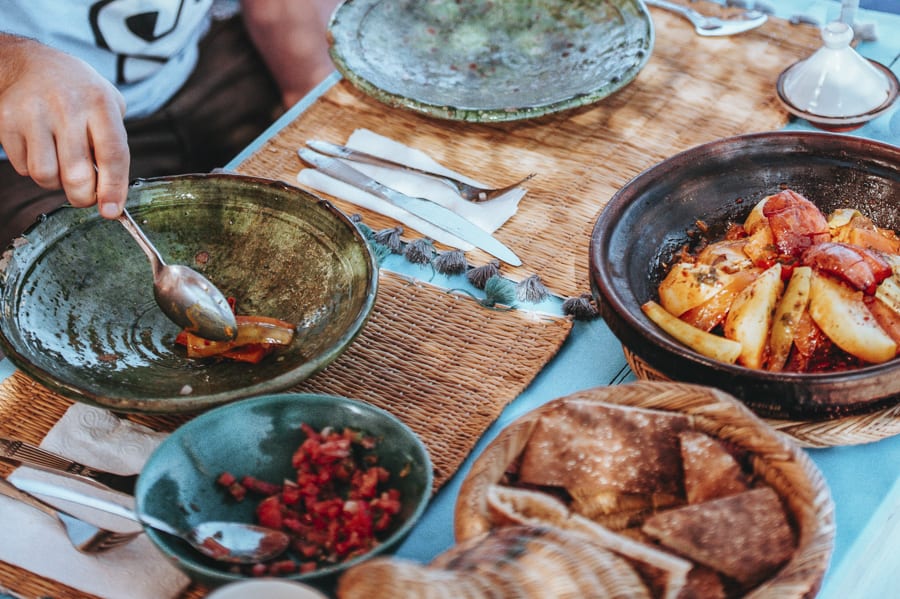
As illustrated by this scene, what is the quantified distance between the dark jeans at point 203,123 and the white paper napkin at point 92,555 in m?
1.02

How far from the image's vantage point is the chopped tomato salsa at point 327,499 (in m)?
0.93

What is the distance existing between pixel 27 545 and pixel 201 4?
146 cm

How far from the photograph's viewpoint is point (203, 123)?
7.48 ft

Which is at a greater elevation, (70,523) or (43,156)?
(43,156)

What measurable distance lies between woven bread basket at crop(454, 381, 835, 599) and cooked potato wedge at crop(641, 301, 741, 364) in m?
0.13

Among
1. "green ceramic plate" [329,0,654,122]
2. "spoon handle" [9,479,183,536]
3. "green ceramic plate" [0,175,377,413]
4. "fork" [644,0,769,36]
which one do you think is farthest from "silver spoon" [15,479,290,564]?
"fork" [644,0,769,36]

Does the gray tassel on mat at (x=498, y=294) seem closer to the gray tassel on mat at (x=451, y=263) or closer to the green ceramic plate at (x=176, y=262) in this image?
the gray tassel on mat at (x=451, y=263)

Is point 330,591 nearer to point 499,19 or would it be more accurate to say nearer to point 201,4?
point 499,19

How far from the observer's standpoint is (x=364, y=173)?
1.66 metres

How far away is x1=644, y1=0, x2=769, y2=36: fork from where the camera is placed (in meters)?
1.96

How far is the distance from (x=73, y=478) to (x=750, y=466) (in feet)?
2.61

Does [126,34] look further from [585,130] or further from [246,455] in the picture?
[246,455]

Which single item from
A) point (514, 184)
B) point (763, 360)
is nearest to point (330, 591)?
point (763, 360)

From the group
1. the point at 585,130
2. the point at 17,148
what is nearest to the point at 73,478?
the point at 17,148
